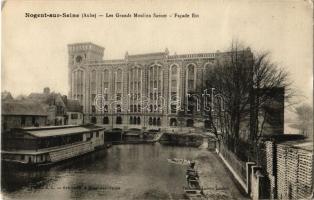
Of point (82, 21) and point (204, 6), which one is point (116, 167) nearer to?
point (82, 21)

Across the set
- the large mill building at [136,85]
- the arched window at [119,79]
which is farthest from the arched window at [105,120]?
the arched window at [119,79]

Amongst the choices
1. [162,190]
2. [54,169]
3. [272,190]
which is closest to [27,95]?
[54,169]

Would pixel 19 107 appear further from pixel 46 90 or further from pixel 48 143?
pixel 48 143

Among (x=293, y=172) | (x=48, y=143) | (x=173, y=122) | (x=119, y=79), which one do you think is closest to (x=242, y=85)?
(x=173, y=122)

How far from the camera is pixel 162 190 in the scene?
7.40 metres

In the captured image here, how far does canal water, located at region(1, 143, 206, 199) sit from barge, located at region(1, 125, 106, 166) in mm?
318

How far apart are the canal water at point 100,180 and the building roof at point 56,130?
0.95 m

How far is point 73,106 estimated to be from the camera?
9555 mm

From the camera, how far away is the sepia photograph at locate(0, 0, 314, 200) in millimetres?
7023

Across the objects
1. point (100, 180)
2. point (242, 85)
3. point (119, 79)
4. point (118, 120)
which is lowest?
point (100, 180)

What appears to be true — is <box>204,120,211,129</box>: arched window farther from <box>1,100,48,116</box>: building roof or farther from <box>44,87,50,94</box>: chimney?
<box>1,100,48,116</box>: building roof

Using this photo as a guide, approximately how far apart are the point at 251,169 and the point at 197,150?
18.1 ft

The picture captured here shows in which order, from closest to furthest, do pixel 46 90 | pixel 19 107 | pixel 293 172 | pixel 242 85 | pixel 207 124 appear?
pixel 293 172
pixel 19 107
pixel 46 90
pixel 242 85
pixel 207 124

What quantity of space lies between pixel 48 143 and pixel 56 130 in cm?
49
